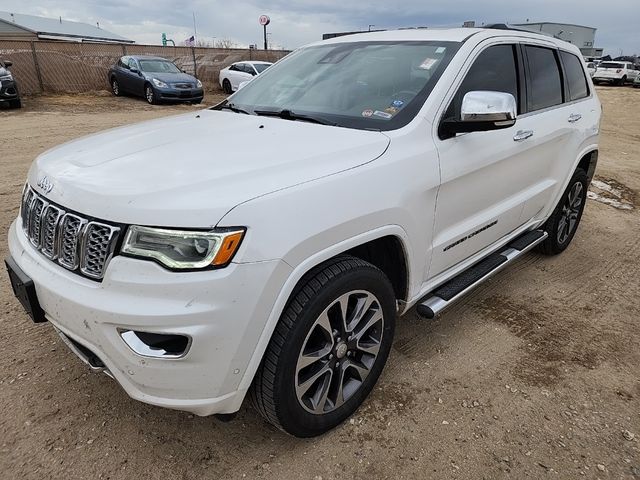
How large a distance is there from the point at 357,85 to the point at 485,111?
0.82 m

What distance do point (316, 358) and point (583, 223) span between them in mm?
4649

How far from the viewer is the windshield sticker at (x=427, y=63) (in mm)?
2810

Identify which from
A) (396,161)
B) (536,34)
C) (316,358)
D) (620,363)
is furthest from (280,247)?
(536,34)

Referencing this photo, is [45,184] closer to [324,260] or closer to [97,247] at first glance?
[97,247]

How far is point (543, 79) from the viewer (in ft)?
12.2

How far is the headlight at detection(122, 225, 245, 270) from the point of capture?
5.72ft

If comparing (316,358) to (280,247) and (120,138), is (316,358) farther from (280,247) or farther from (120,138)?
(120,138)

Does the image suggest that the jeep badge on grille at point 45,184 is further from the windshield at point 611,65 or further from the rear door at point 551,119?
the windshield at point 611,65

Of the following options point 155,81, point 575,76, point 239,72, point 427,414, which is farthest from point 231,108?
point 239,72

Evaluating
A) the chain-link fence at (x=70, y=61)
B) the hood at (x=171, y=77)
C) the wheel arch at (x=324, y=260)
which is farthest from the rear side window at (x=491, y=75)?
the chain-link fence at (x=70, y=61)

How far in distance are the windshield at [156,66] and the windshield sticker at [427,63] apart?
622 inches

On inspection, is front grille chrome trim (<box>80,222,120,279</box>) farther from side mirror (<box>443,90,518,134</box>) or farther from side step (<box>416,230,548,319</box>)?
side mirror (<box>443,90,518,134</box>)

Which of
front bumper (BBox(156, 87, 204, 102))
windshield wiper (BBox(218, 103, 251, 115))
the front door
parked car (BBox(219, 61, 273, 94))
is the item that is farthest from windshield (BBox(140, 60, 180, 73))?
the front door

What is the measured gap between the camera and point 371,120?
103 inches
